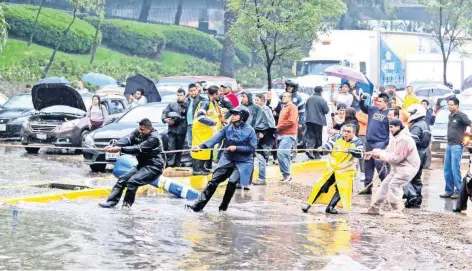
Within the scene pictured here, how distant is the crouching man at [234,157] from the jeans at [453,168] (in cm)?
437

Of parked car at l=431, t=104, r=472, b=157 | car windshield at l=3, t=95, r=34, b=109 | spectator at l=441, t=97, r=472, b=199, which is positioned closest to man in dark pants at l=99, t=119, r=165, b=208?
spectator at l=441, t=97, r=472, b=199

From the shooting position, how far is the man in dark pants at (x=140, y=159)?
15.1 meters

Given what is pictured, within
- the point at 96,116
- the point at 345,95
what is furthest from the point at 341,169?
the point at 96,116

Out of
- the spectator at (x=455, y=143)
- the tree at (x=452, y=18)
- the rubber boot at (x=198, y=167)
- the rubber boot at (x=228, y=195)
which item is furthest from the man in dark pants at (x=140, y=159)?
the tree at (x=452, y=18)

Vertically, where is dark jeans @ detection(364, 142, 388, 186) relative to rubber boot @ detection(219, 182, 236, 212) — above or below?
above

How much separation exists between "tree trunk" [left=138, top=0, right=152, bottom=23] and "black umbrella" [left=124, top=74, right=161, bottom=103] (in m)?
32.5

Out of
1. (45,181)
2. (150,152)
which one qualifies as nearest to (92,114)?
(45,181)

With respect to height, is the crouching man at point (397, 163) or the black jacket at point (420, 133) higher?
the black jacket at point (420, 133)

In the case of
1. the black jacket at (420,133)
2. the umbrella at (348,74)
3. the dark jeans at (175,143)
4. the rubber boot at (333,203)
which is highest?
the umbrella at (348,74)

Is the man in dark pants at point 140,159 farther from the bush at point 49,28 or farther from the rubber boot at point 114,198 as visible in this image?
the bush at point 49,28

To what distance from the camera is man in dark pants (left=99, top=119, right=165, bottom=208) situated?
49.5 feet

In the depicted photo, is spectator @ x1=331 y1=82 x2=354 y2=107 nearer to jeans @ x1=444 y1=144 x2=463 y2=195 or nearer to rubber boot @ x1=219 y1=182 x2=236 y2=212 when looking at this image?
jeans @ x1=444 y1=144 x2=463 y2=195

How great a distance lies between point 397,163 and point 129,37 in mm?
39832

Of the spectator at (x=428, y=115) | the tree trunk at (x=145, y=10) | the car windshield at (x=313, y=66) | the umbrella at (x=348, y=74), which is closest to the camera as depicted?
the spectator at (x=428, y=115)
